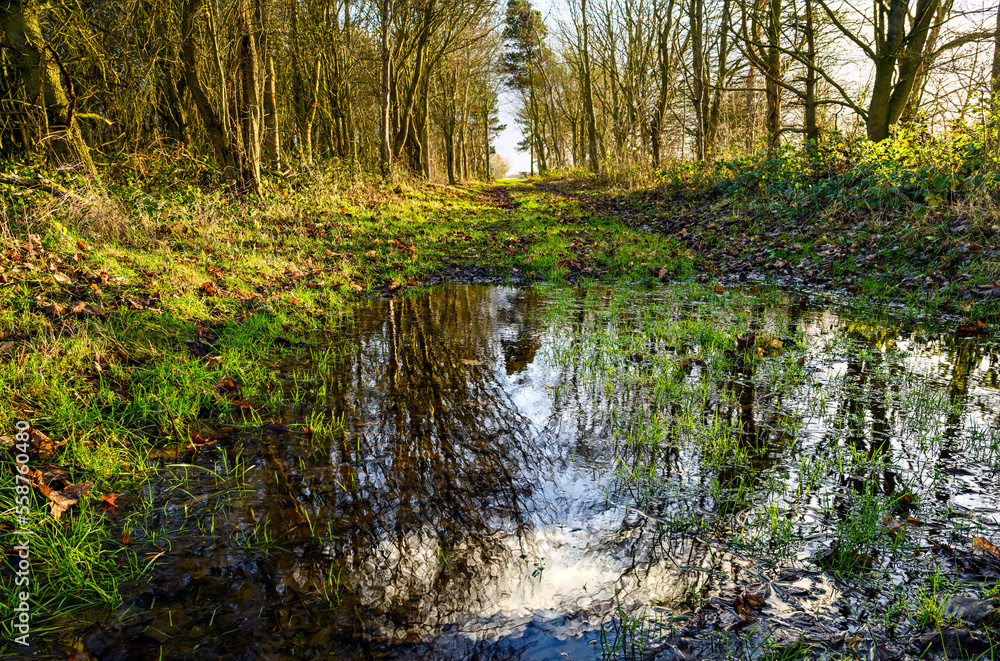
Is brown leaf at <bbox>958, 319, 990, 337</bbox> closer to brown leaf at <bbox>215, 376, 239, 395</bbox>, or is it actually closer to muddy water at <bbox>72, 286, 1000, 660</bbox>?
muddy water at <bbox>72, 286, 1000, 660</bbox>

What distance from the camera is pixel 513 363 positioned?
4199 millimetres

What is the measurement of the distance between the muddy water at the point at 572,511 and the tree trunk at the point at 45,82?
250 inches

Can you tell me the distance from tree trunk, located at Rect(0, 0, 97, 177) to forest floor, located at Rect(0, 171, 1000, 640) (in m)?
1.13

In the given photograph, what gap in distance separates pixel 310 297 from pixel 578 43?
25.2 metres

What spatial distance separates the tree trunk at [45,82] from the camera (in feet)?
22.9

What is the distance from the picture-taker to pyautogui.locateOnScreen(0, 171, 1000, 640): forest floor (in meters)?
2.44

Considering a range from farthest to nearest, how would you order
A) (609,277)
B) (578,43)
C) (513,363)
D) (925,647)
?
(578,43) → (609,277) → (513,363) → (925,647)

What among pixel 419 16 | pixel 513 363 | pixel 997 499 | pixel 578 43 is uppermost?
pixel 578 43

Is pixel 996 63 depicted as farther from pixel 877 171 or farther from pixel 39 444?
pixel 39 444

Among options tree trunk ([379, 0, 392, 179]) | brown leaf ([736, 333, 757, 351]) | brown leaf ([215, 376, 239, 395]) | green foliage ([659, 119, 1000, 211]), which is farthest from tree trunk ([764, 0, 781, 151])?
brown leaf ([215, 376, 239, 395])

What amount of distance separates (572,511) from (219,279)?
5.13 metres

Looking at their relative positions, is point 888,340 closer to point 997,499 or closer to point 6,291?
point 997,499

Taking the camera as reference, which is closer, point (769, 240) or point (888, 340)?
point (888, 340)

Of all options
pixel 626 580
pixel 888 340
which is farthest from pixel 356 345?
pixel 888 340
